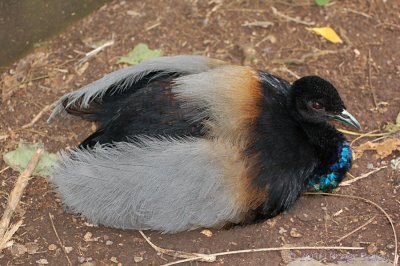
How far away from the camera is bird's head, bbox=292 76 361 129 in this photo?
342 cm

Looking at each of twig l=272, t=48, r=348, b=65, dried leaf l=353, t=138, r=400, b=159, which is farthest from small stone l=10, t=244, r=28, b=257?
twig l=272, t=48, r=348, b=65

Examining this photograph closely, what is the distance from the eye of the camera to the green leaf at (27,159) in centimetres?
384

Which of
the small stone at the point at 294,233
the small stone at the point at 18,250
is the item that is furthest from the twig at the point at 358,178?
the small stone at the point at 18,250

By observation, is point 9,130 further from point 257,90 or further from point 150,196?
point 257,90

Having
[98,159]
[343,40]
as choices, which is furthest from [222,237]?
[343,40]

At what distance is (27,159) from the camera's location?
3.90 metres

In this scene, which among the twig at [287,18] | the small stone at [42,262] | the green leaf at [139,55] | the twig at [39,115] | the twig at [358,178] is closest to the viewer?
the small stone at [42,262]

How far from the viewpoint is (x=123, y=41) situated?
4.63 m

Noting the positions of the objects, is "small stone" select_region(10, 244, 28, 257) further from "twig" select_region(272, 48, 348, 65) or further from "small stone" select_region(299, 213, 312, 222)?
"twig" select_region(272, 48, 348, 65)

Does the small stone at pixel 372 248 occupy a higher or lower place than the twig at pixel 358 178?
lower

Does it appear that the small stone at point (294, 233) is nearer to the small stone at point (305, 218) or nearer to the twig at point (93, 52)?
the small stone at point (305, 218)

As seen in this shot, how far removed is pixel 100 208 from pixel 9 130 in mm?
1060

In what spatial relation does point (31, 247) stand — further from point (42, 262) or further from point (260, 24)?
point (260, 24)

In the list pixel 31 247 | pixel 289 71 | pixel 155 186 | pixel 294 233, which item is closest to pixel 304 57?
pixel 289 71
